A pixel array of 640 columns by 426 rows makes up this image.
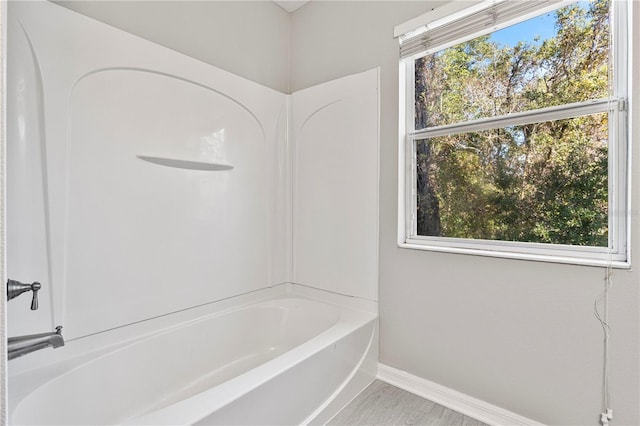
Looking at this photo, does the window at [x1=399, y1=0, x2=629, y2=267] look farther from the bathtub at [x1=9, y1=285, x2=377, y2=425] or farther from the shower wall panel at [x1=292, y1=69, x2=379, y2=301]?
the bathtub at [x1=9, y1=285, x2=377, y2=425]

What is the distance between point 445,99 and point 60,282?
7.02 ft

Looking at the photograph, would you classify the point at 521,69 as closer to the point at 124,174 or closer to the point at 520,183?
the point at 520,183

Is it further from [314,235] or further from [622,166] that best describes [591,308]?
[314,235]

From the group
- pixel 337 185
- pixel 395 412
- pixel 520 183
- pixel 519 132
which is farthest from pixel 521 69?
pixel 395 412

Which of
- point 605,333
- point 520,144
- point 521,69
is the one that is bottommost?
point 605,333

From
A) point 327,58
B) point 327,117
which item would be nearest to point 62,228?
point 327,117

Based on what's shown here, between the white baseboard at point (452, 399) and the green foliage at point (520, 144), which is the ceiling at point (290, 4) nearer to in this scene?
the green foliage at point (520, 144)

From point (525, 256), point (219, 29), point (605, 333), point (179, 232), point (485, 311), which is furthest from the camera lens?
point (219, 29)

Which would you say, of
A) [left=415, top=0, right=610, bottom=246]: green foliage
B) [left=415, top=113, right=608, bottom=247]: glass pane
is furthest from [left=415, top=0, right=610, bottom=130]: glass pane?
[left=415, top=113, right=608, bottom=247]: glass pane

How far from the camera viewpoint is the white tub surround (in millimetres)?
1287

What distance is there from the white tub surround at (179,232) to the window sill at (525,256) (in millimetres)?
331

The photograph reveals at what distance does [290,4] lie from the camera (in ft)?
7.96

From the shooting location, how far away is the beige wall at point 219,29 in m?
1.63

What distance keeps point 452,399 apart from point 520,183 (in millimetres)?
1187
